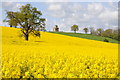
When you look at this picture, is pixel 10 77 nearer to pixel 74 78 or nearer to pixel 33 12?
pixel 74 78

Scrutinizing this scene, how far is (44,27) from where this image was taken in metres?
34.0

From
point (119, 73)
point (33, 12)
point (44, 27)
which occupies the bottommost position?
point (119, 73)

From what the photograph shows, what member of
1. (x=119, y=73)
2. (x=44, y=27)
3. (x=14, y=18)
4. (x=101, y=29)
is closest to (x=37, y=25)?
(x=44, y=27)

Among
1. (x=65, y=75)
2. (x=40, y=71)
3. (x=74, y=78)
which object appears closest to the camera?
(x=74, y=78)

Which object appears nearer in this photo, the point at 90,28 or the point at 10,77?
the point at 10,77

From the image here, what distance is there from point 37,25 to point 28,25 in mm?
1664

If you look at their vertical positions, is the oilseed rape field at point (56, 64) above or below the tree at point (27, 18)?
below

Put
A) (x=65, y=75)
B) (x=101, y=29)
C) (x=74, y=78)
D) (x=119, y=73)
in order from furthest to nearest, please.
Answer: (x=101, y=29), (x=119, y=73), (x=65, y=75), (x=74, y=78)

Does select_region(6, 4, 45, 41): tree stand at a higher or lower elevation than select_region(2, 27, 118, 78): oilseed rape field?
higher

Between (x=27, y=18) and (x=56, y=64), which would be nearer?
(x=56, y=64)

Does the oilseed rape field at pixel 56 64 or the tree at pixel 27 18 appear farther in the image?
the tree at pixel 27 18

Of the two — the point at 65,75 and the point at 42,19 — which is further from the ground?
the point at 42,19

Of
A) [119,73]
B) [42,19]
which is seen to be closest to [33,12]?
[42,19]

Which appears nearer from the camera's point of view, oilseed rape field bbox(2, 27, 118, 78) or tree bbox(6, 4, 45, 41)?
oilseed rape field bbox(2, 27, 118, 78)
